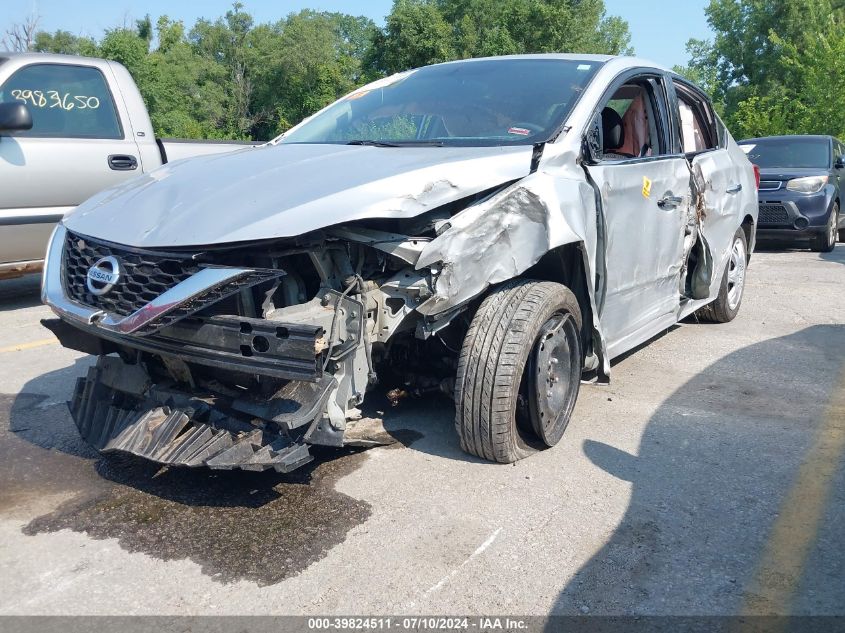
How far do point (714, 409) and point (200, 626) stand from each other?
9.70ft

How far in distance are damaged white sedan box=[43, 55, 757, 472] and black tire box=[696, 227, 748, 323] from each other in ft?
6.25

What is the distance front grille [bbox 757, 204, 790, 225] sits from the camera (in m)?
10.5

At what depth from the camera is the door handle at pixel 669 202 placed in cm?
432

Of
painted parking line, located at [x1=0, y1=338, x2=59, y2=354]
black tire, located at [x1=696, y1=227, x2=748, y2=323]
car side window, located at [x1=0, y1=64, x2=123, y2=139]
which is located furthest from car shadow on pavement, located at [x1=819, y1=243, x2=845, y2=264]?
painted parking line, located at [x1=0, y1=338, x2=59, y2=354]

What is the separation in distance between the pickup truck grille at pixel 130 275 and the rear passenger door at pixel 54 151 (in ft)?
11.7

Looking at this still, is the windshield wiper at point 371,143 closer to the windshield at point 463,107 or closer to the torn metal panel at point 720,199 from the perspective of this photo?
the windshield at point 463,107

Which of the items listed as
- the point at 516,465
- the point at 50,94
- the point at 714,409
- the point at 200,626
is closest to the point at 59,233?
the point at 200,626

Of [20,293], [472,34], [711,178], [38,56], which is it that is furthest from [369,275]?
[472,34]

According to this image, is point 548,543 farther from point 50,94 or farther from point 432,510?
point 50,94

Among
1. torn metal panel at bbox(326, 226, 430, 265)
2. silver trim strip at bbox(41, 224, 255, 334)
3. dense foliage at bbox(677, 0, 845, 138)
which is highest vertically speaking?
dense foliage at bbox(677, 0, 845, 138)

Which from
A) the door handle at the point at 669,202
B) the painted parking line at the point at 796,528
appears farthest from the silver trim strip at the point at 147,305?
the door handle at the point at 669,202

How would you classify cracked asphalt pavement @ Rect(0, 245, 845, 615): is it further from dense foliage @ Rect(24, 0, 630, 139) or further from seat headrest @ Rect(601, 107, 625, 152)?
dense foliage @ Rect(24, 0, 630, 139)

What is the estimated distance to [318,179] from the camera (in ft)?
9.89

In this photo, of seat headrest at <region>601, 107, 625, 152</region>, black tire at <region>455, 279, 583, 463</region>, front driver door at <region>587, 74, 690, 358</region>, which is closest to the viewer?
black tire at <region>455, 279, 583, 463</region>
